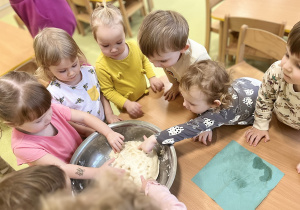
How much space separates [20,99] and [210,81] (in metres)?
0.73

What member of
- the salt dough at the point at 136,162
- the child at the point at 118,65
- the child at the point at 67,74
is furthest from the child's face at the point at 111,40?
the salt dough at the point at 136,162

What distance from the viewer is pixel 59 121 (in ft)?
3.51

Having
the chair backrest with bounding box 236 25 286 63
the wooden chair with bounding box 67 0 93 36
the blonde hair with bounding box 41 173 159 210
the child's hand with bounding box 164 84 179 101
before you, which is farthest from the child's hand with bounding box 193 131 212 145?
the wooden chair with bounding box 67 0 93 36

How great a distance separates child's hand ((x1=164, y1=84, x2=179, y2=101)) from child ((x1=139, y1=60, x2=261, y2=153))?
254 millimetres

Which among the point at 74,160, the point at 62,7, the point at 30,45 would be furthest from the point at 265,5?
the point at 30,45

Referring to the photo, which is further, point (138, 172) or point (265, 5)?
point (265, 5)

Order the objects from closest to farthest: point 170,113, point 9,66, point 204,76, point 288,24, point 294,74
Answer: point 294,74 < point 204,76 < point 170,113 < point 288,24 < point 9,66

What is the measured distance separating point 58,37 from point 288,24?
1.62 metres

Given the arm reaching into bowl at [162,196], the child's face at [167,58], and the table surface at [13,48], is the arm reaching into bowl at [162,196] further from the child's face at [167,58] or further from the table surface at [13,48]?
the table surface at [13,48]

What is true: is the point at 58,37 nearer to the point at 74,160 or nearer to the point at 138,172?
the point at 74,160

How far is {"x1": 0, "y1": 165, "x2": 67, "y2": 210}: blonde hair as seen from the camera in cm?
56

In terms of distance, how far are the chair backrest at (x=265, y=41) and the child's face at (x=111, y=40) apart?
0.73m

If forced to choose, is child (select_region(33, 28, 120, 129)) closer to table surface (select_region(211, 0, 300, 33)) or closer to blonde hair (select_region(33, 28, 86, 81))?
blonde hair (select_region(33, 28, 86, 81))

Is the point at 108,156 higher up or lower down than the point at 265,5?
lower down
